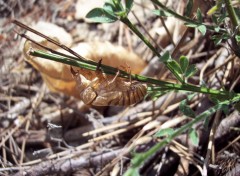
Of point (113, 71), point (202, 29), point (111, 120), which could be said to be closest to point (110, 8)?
point (113, 71)

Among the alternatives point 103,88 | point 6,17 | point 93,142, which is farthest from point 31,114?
point 6,17

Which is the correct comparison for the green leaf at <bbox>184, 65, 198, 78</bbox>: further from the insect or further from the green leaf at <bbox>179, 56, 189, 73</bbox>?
the insect

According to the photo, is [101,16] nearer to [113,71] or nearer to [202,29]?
[113,71]

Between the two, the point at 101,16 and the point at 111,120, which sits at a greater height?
the point at 101,16

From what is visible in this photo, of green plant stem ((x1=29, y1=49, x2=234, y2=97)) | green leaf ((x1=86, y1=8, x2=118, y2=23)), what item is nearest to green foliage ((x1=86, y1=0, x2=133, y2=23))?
green leaf ((x1=86, y1=8, x2=118, y2=23))

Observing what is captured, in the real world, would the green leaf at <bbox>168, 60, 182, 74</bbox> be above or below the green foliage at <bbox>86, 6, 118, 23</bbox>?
below

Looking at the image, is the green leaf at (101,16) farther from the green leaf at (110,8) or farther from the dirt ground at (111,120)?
the dirt ground at (111,120)
